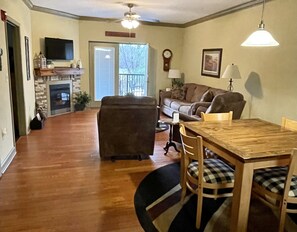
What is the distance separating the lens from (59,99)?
698 centimetres

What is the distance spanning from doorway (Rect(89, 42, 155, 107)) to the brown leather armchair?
3974 millimetres

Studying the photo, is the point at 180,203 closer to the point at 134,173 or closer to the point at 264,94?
the point at 134,173

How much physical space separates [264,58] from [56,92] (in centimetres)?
510

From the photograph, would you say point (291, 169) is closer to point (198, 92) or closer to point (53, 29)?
point (198, 92)

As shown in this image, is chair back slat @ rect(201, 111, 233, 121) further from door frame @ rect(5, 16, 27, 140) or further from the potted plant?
the potted plant

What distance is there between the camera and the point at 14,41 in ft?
15.0

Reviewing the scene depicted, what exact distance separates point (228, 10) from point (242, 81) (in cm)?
167

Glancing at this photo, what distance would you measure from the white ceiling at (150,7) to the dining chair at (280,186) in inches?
153

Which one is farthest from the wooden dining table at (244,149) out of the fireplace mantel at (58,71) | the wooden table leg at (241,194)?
the fireplace mantel at (58,71)

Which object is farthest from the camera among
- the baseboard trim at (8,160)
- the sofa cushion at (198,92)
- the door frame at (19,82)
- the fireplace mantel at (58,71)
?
the sofa cushion at (198,92)

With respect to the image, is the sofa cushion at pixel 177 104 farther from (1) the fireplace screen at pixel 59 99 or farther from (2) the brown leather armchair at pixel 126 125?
(1) the fireplace screen at pixel 59 99

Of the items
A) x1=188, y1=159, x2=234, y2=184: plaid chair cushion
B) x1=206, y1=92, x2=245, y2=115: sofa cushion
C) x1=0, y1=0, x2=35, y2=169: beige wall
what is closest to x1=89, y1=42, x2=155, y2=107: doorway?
x1=0, y1=0, x2=35, y2=169: beige wall

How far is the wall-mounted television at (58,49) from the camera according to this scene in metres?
6.39

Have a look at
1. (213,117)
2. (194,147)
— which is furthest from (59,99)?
(194,147)
